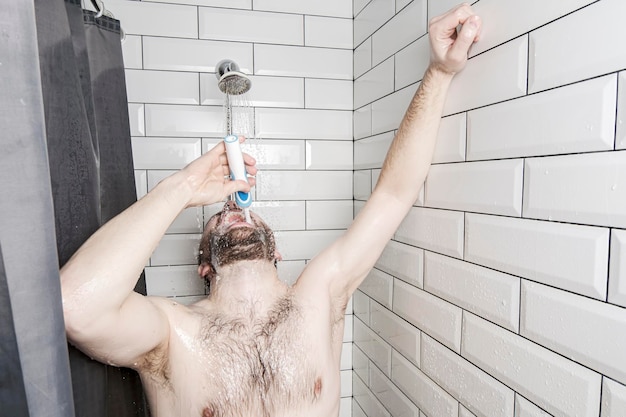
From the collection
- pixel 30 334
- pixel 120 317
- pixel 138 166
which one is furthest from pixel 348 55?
pixel 30 334

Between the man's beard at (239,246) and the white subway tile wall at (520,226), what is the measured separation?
0.38 metres

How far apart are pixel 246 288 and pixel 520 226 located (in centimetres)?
69

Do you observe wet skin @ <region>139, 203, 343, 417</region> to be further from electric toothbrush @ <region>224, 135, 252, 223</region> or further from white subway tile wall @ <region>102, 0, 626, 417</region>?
white subway tile wall @ <region>102, 0, 626, 417</region>

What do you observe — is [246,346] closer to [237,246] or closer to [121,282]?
[237,246]

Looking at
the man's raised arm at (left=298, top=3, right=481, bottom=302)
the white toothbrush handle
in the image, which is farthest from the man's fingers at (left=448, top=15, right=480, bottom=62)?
the white toothbrush handle

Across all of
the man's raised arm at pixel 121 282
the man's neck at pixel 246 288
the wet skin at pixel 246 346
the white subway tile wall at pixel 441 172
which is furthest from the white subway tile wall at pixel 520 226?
the man's raised arm at pixel 121 282

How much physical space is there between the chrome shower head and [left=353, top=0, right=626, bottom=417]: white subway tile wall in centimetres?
43

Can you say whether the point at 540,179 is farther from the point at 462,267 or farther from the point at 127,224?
the point at 127,224

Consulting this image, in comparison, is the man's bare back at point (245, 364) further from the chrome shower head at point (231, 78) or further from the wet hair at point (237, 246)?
the chrome shower head at point (231, 78)

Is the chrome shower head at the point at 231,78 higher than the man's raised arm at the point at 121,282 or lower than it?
higher

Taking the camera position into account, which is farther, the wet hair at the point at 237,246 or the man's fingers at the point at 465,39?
the wet hair at the point at 237,246

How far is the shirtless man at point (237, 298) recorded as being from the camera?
2.27 feet

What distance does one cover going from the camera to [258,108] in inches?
53.3

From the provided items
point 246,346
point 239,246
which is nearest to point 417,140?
point 239,246
